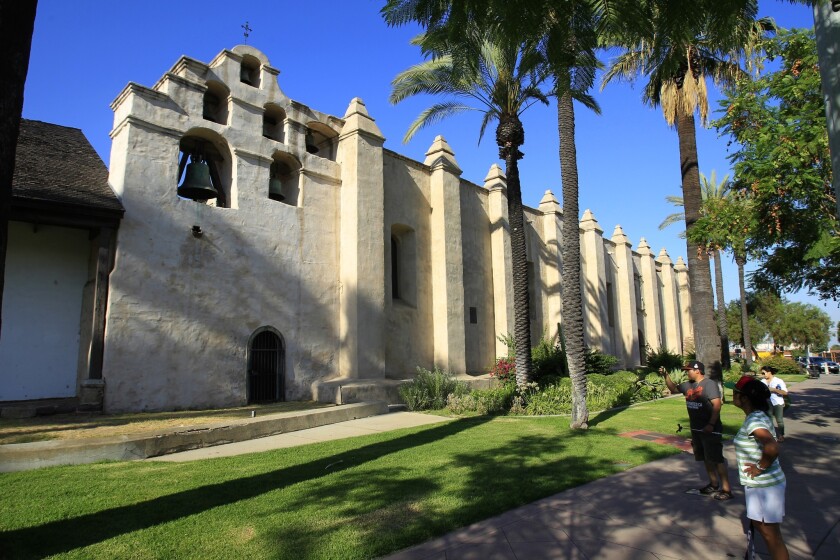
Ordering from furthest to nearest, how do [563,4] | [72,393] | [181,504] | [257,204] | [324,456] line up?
[257,204] → [72,393] → [324,456] → [181,504] → [563,4]

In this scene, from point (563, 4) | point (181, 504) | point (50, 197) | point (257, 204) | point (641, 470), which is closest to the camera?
point (563, 4)

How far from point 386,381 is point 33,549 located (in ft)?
39.0

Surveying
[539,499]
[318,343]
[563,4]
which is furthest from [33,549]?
[318,343]

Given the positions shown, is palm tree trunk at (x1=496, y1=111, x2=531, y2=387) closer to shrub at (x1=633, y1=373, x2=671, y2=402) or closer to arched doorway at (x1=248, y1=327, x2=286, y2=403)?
shrub at (x1=633, y1=373, x2=671, y2=402)

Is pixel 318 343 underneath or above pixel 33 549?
above

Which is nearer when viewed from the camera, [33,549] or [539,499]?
[33,549]

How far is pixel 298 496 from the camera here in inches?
246

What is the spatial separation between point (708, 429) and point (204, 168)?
1308cm

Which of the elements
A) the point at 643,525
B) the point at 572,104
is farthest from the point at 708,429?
the point at 572,104

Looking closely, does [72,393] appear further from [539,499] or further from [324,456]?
[539,499]

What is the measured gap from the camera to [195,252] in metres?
13.9

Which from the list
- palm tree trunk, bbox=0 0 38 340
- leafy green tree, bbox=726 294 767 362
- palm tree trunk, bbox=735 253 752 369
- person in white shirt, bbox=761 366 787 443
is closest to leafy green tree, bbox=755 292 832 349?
leafy green tree, bbox=726 294 767 362

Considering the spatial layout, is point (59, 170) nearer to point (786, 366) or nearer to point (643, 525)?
point (643, 525)

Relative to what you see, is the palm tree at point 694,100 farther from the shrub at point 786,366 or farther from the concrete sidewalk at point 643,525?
the shrub at point 786,366
